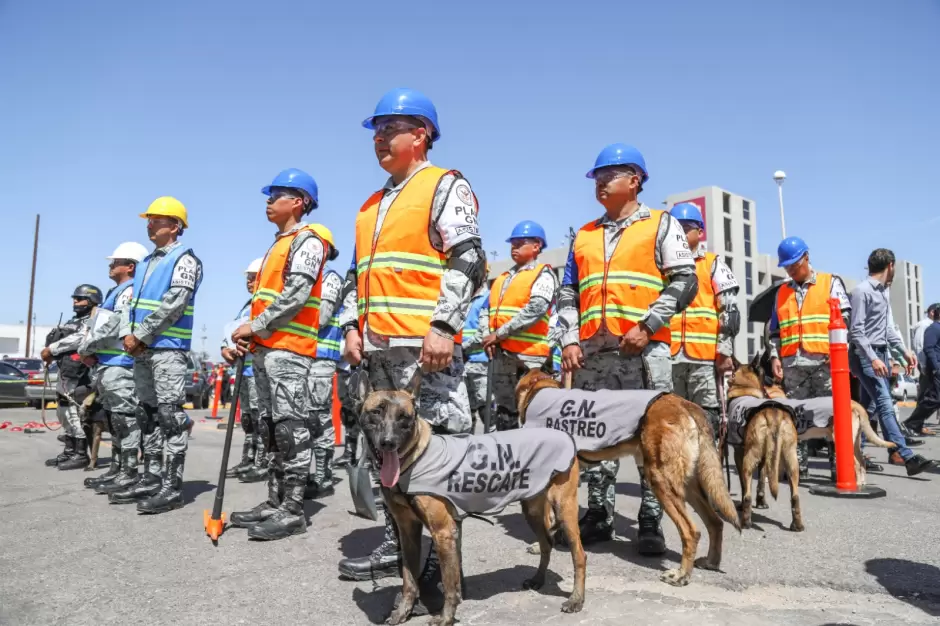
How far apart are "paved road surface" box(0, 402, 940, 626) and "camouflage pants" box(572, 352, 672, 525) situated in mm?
317

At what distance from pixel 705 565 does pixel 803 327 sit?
411 cm

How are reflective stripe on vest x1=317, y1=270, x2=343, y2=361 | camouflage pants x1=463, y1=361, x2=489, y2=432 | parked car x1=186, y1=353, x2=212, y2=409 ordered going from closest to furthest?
reflective stripe on vest x1=317, y1=270, x2=343, y2=361
camouflage pants x1=463, y1=361, x2=489, y2=432
parked car x1=186, y1=353, x2=212, y2=409

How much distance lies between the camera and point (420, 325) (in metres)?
3.27

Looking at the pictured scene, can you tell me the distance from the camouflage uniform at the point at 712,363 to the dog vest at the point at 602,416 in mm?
2646

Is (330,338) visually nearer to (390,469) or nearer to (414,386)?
(414,386)

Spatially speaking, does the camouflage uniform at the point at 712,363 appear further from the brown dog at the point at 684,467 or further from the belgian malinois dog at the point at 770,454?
the brown dog at the point at 684,467

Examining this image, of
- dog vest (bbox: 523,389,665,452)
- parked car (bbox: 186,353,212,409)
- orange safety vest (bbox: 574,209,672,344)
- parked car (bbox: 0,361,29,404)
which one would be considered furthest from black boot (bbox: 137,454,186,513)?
parked car (bbox: 0,361,29,404)

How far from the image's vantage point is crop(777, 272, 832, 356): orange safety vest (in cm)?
669

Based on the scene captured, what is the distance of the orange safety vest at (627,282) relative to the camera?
4.16m

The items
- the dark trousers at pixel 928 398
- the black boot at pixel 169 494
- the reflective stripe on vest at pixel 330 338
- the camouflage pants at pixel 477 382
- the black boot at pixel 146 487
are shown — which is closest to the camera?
the black boot at pixel 169 494

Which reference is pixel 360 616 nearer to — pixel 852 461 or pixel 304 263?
pixel 304 263

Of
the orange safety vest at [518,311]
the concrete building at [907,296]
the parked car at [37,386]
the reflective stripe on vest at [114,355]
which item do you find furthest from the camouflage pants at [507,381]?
the concrete building at [907,296]

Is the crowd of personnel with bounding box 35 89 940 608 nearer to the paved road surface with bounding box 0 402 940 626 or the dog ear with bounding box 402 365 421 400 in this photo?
the dog ear with bounding box 402 365 421 400

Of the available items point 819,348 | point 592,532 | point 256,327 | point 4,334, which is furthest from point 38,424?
point 4,334
